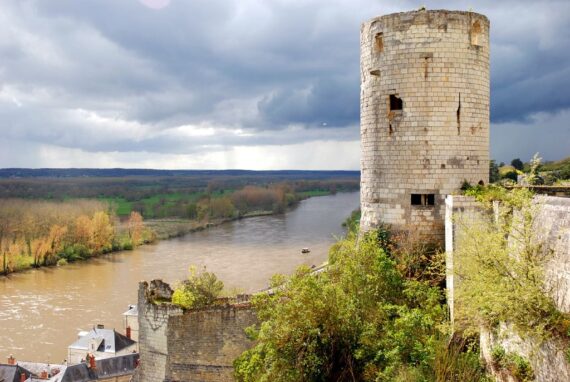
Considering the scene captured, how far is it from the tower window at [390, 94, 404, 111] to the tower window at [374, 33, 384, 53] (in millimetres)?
1008

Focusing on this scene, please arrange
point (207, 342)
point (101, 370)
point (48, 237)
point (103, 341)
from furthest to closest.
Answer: point (48, 237), point (103, 341), point (101, 370), point (207, 342)

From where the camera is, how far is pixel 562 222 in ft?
21.3

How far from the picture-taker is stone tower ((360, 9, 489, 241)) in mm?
11094

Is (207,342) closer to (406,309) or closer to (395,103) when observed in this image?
(406,309)

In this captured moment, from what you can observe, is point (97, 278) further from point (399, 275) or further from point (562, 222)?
point (562, 222)

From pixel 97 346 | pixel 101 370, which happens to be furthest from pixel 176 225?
pixel 101 370

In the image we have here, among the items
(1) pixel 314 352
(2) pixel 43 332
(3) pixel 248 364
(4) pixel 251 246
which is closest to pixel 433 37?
(1) pixel 314 352

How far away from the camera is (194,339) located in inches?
474

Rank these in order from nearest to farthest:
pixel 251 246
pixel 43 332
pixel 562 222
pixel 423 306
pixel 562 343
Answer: pixel 562 343 → pixel 562 222 → pixel 423 306 → pixel 43 332 → pixel 251 246

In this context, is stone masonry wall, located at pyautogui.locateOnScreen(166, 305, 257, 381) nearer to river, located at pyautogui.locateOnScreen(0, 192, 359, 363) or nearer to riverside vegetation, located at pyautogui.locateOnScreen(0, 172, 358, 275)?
river, located at pyautogui.locateOnScreen(0, 192, 359, 363)

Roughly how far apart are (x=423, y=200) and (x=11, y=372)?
2261 cm

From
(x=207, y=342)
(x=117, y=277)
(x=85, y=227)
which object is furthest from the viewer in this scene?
(x=85, y=227)

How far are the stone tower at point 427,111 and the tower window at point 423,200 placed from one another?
0.8 inches

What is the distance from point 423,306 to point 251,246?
4487 cm
